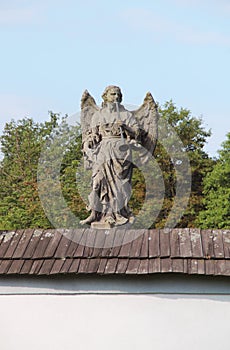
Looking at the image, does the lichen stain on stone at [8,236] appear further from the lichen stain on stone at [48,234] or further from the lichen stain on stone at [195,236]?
the lichen stain on stone at [195,236]

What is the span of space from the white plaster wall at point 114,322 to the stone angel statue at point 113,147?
1217mm

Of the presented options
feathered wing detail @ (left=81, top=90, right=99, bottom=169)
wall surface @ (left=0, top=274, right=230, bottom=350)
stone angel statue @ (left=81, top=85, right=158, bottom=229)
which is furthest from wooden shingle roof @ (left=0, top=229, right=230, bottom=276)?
feathered wing detail @ (left=81, top=90, right=99, bottom=169)

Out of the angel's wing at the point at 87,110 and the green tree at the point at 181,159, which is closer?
the angel's wing at the point at 87,110

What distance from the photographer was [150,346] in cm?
694

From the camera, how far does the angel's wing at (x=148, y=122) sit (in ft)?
28.5

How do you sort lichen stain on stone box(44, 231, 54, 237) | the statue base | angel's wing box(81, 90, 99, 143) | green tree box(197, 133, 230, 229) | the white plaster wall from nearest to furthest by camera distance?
1. the white plaster wall
2. lichen stain on stone box(44, 231, 54, 237)
3. the statue base
4. angel's wing box(81, 90, 99, 143)
5. green tree box(197, 133, 230, 229)

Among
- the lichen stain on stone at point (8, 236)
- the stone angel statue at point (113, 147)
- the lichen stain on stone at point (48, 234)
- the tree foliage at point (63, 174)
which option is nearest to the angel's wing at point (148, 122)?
the stone angel statue at point (113, 147)

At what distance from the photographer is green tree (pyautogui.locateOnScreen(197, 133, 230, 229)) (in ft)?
83.6

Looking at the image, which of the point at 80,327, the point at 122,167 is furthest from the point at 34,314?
the point at 122,167

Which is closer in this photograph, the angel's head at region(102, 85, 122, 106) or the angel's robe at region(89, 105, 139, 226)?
the angel's robe at region(89, 105, 139, 226)

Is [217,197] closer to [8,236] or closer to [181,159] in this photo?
[181,159]

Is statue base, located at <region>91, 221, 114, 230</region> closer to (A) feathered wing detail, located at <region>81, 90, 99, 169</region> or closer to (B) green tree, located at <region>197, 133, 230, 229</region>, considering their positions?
(A) feathered wing detail, located at <region>81, 90, 99, 169</region>

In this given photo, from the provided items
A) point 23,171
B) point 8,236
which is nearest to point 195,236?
point 8,236

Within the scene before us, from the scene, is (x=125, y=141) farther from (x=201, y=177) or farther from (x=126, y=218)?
(x=201, y=177)
